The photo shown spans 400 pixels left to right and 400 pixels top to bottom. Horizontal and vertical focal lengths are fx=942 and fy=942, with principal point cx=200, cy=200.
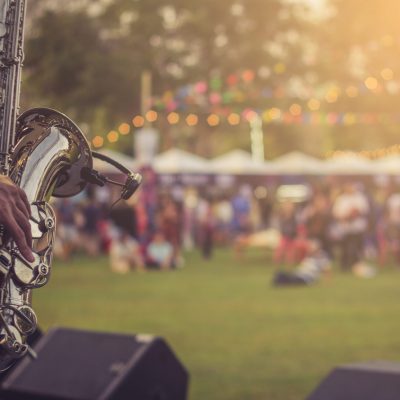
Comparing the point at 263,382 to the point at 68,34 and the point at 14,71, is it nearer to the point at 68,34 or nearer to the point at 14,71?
the point at 14,71

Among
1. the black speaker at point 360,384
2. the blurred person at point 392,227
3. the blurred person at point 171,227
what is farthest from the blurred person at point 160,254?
the black speaker at point 360,384

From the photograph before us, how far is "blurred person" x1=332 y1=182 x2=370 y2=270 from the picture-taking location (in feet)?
58.2

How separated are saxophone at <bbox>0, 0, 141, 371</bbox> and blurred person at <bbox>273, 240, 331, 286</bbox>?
11310 millimetres

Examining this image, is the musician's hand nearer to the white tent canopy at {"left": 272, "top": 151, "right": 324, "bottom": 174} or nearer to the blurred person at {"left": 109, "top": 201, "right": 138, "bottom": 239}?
the blurred person at {"left": 109, "top": 201, "right": 138, "bottom": 239}

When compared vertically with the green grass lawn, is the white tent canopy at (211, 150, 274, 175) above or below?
below

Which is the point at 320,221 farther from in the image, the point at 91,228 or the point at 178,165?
the point at 178,165

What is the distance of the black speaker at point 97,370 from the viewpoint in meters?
4.82

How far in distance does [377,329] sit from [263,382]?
2.96m

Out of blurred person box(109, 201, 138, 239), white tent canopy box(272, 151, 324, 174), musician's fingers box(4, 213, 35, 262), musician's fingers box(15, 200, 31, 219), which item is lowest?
white tent canopy box(272, 151, 324, 174)

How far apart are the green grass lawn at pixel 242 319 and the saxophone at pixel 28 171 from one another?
3.67m

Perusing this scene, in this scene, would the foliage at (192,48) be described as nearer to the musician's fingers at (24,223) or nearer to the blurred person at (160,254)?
the blurred person at (160,254)

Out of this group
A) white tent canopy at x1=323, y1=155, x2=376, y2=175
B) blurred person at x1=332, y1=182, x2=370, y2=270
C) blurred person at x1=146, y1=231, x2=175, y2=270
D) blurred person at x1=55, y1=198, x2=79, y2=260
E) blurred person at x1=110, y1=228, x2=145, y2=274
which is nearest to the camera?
blurred person at x1=332, y1=182, x2=370, y2=270

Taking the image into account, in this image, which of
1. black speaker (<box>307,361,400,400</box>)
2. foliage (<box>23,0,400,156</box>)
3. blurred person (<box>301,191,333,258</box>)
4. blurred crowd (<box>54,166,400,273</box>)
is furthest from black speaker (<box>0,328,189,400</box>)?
foliage (<box>23,0,400,156</box>)

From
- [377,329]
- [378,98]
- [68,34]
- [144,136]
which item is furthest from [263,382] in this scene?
[68,34]
